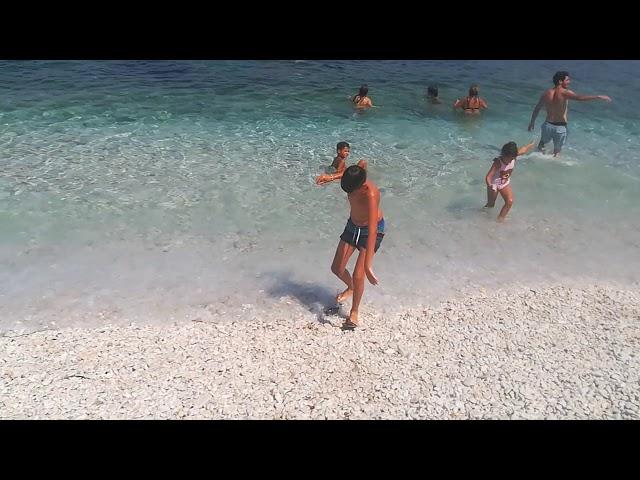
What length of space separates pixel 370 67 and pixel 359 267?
1583 centimetres

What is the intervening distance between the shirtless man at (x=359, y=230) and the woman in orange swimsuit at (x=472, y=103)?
939cm

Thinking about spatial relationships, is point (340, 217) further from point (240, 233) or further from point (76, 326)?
point (76, 326)

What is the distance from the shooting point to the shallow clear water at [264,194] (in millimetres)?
6902

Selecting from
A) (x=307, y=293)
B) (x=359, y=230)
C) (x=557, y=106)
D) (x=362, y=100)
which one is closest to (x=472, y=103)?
(x=362, y=100)

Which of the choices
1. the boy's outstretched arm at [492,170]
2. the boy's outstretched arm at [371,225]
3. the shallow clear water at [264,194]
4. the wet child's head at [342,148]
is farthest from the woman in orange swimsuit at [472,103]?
the boy's outstretched arm at [371,225]

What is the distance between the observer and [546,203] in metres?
9.30

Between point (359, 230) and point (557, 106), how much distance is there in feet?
22.4

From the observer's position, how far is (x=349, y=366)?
5254 millimetres

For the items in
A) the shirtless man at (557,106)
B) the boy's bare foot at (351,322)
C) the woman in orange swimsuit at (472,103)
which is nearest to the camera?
the boy's bare foot at (351,322)

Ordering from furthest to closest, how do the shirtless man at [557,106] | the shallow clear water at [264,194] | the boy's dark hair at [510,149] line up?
the shirtless man at [557,106]
the boy's dark hair at [510,149]
the shallow clear water at [264,194]

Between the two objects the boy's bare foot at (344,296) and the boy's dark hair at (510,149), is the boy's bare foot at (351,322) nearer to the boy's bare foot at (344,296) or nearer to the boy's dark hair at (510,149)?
the boy's bare foot at (344,296)

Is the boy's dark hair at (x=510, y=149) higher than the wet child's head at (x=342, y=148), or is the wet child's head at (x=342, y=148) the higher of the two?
the boy's dark hair at (x=510, y=149)

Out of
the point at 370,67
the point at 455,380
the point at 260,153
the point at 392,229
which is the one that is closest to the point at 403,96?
the point at 370,67

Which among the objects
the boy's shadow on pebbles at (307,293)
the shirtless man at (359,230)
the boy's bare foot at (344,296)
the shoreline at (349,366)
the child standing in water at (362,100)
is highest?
the child standing in water at (362,100)
